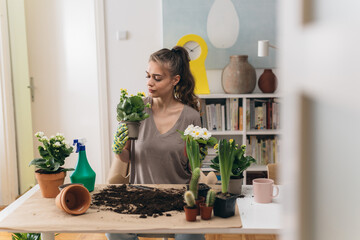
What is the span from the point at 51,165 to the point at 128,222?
52 centimetres

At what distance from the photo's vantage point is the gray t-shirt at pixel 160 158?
220 centimetres

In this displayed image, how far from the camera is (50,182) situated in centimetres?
182

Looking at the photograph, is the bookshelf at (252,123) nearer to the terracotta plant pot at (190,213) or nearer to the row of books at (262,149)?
the row of books at (262,149)

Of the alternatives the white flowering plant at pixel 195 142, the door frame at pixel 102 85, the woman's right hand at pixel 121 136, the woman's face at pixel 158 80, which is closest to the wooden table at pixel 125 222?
the white flowering plant at pixel 195 142

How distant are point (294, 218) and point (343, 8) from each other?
174mm

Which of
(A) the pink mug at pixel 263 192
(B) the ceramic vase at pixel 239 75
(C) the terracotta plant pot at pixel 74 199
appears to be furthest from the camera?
(B) the ceramic vase at pixel 239 75

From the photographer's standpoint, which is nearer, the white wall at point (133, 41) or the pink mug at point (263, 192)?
the pink mug at point (263, 192)

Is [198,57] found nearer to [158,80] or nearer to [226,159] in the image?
[158,80]

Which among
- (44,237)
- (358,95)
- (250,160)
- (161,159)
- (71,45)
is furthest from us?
(71,45)

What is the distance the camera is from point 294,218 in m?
0.34

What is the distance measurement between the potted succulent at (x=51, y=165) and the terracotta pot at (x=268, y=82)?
2.18 meters

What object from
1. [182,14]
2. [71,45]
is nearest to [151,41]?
[182,14]

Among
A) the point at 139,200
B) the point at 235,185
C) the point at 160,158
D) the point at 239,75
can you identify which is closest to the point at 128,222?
the point at 139,200

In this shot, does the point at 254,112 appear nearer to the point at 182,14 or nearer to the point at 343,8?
the point at 182,14
